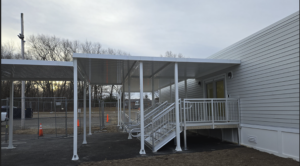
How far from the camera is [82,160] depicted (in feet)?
18.5

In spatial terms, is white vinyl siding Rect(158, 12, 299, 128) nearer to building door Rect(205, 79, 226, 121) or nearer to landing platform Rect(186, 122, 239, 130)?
landing platform Rect(186, 122, 239, 130)

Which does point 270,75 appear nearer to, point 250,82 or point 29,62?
point 250,82

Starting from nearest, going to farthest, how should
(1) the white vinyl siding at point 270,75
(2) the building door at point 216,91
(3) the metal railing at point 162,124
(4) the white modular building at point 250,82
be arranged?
(1) the white vinyl siding at point 270,75, (4) the white modular building at point 250,82, (3) the metal railing at point 162,124, (2) the building door at point 216,91

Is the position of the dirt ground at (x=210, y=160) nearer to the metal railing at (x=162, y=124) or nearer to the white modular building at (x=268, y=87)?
the white modular building at (x=268, y=87)

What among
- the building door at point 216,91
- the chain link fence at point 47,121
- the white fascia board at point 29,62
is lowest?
the chain link fence at point 47,121

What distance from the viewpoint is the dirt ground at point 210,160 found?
5117 mm

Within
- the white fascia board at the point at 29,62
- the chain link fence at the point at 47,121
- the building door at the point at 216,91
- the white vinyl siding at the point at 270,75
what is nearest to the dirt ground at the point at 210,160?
the white vinyl siding at the point at 270,75

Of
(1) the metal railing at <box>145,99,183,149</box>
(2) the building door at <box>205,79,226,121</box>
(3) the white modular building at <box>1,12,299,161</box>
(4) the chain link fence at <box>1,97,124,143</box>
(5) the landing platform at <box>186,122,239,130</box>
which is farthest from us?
(4) the chain link fence at <box>1,97,124,143</box>

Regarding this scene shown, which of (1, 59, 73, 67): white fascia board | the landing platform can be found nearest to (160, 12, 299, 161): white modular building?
the landing platform

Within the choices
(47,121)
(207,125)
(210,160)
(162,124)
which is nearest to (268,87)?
(207,125)

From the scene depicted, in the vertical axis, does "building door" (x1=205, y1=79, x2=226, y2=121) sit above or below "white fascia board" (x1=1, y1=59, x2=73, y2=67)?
below

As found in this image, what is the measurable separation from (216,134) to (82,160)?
575 cm

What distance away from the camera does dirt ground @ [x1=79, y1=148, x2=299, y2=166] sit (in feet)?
16.8

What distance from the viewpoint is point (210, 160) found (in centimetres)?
544
